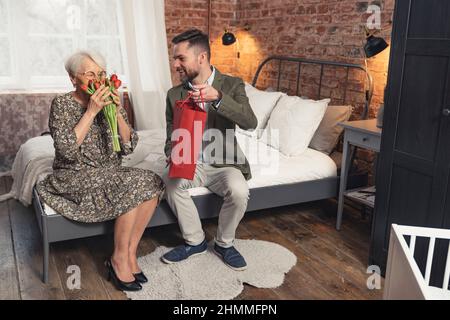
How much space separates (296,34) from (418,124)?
2.16 m

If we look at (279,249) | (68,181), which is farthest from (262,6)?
(68,181)

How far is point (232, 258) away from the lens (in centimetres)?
257

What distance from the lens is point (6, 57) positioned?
4.08 metres

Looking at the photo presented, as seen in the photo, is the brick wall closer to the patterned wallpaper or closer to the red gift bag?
the patterned wallpaper

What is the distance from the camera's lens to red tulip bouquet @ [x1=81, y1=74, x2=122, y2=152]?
2232 mm

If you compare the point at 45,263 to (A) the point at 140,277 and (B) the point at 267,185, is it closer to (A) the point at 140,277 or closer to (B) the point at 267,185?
(A) the point at 140,277

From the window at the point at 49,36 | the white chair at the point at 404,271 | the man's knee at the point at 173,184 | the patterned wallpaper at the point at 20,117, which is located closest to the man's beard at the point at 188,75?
the man's knee at the point at 173,184

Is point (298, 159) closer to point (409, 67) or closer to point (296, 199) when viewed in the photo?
point (296, 199)

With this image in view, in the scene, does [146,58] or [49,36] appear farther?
[146,58]

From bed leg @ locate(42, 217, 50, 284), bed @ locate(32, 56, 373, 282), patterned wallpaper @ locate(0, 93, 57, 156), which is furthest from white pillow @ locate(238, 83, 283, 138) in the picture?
patterned wallpaper @ locate(0, 93, 57, 156)

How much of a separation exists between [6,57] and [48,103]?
523 mm

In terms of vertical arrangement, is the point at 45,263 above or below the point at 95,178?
below

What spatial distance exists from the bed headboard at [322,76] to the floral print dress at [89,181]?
1.79 metres

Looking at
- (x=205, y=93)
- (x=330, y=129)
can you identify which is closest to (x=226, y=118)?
(x=205, y=93)
